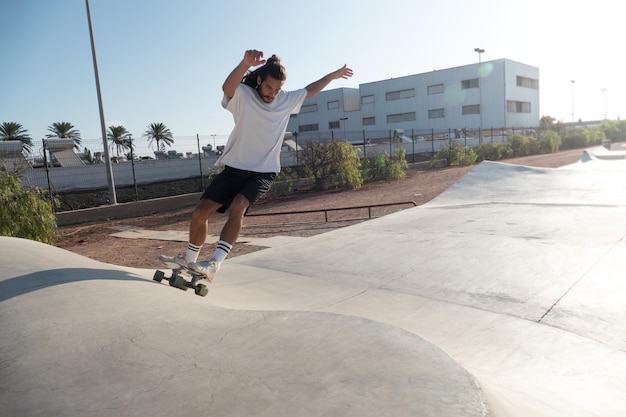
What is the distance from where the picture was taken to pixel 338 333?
2.31m

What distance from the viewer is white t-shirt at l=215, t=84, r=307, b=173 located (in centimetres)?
351

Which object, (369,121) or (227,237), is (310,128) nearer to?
(369,121)

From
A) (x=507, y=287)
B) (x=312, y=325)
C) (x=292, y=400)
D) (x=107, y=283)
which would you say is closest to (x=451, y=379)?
(x=292, y=400)

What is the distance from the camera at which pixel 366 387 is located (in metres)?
1.75

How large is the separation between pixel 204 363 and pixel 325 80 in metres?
2.86

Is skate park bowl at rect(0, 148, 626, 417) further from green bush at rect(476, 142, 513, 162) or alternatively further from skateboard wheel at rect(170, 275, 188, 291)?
green bush at rect(476, 142, 513, 162)

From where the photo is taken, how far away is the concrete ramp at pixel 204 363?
5.36 ft

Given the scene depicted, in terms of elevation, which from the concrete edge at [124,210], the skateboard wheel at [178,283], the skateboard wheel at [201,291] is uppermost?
the skateboard wheel at [178,283]

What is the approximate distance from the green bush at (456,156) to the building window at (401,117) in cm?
3254

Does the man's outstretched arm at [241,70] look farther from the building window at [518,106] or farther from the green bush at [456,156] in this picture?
the building window at [518,106]

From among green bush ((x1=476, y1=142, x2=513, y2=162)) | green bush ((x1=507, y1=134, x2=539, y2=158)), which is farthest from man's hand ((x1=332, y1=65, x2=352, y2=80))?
green bush ((x1=507, y1=134, x2=539, y2=158))

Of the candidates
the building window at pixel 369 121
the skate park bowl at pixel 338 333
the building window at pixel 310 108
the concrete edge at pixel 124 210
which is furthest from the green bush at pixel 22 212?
the building window at pixel 310 108

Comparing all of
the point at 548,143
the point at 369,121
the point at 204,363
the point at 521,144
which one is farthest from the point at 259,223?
the point at 369,121

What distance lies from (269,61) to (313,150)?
1366cm
